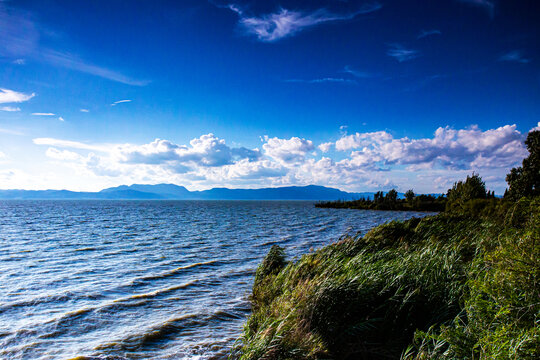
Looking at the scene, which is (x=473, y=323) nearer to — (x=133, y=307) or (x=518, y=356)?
(x=518, y=356)

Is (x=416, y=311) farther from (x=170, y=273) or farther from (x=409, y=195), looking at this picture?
(x=409, y=195)

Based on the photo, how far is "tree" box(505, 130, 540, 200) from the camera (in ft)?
159

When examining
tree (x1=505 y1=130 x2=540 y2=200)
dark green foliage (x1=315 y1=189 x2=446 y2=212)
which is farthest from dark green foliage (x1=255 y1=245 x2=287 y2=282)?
dark green foliage (x1=315 y1=189 x2=446 y2=212)

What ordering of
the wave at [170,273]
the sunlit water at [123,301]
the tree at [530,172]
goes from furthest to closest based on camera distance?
the tree at [530,172] < the wave at [170,273] < the sunlit water at [123,301]

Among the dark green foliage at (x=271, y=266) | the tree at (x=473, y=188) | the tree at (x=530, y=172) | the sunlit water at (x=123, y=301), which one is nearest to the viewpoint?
the sunlit water at (x=123, y=301)

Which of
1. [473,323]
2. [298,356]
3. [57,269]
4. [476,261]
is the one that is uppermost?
[476,261]

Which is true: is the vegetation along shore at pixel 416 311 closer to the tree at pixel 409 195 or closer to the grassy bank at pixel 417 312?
the grassy bank at pixel 417 312

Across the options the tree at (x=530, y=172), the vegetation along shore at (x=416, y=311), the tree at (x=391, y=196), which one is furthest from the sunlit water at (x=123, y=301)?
the tree at (x=391, y=196)

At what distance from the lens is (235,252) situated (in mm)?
25453

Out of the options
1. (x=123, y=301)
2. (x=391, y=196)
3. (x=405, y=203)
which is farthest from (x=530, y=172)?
(x=391, y=196)

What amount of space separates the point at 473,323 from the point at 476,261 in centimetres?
334

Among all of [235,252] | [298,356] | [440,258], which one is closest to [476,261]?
[440,258]

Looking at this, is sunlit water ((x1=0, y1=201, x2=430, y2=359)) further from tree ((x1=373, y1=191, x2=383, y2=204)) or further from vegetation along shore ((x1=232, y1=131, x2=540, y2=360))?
tree ((x1=373, y1=191, x2=383, y2=204))

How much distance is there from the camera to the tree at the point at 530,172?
48.6 metres
